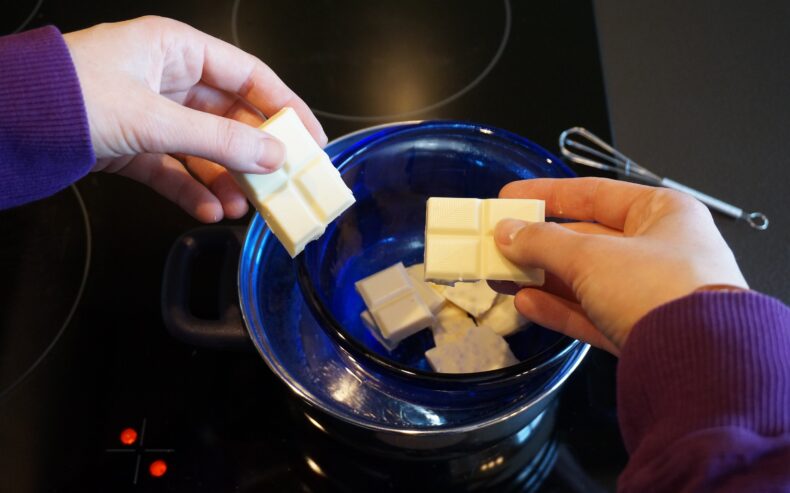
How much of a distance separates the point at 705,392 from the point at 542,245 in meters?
0.26

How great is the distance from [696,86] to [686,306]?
926 millimetres

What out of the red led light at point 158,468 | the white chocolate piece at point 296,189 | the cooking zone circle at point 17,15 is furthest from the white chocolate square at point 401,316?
the cooking zone circle at point 17,15

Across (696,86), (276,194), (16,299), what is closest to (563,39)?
(696,86)

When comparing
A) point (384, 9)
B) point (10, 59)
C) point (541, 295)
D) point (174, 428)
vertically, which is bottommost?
Result: point (174, 428)

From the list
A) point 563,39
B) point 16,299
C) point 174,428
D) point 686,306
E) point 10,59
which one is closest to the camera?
point 686,306

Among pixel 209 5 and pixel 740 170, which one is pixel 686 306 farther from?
pixel 209 5

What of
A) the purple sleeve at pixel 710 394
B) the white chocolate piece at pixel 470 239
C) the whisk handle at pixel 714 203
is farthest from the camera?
the whisk handle at pixel 714 203

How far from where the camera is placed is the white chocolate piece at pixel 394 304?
103 cm

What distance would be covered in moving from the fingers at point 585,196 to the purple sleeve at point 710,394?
0.29 meters

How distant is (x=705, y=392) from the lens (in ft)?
1.96

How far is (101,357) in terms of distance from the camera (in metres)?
1.10

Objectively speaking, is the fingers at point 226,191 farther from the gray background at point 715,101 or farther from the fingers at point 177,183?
the gray background at point 715,101

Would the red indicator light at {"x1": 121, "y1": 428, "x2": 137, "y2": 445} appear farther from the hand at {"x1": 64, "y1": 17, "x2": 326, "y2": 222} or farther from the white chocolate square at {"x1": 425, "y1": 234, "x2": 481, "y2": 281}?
the white chocolate square at {"x1": 425, "y1": 234, "x2": 481, "y2": 281}

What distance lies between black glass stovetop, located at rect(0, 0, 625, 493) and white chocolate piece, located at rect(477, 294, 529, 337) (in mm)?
145
